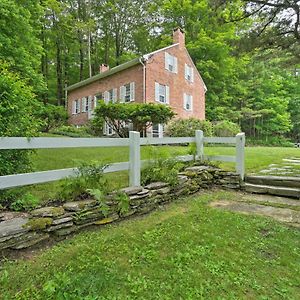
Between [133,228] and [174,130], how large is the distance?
1303 centimetres

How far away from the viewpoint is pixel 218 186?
565cm

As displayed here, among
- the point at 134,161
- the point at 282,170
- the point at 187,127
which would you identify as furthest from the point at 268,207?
the point at 187,127

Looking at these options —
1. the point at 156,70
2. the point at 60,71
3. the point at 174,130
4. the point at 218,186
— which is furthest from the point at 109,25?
the point at 218,186

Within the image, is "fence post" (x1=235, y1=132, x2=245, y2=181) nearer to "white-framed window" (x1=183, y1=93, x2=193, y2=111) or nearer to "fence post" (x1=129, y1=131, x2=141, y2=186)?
"fence post" (x1=129, y1=131, x2=141, y2=186)

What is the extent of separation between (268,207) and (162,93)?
1417 cm

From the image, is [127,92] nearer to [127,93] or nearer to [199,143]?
[127,93]

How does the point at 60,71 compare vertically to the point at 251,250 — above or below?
above

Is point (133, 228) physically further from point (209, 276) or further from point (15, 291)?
point (15, 291)

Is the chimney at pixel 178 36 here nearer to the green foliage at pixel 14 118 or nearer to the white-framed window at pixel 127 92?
the white-framed window at pixel 127 92

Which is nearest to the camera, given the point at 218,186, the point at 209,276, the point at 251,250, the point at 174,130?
the point at 209,276

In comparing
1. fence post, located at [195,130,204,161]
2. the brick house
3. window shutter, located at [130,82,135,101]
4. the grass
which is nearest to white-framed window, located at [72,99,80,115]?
the brick house

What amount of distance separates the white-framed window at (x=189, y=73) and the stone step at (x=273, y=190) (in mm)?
15686

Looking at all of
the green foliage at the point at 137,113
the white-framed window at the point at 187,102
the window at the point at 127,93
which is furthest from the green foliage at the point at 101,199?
the white-framed window at the point at 187,102

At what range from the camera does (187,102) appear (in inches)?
782
